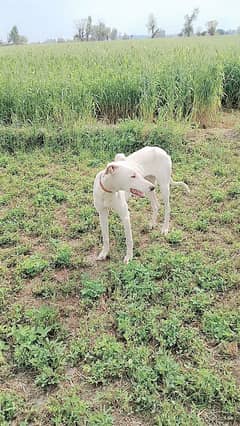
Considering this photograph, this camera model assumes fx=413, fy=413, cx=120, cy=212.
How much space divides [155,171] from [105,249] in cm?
69

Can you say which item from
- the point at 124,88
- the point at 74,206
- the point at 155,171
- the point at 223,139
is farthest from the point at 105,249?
the point at 124,88

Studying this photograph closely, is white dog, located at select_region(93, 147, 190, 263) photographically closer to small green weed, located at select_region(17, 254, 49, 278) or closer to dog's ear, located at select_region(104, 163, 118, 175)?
dog's ear, located at select_region(104, 163, 118, 175)

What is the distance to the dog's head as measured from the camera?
2.50 m

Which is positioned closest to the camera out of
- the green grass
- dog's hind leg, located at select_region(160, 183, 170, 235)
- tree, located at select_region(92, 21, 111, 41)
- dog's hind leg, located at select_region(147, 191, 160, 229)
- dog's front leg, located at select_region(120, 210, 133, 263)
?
the green grass

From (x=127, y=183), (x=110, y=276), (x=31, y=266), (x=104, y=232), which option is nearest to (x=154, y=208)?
(x=104, y=232)

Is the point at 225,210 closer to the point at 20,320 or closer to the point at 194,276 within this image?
the point at 194,276

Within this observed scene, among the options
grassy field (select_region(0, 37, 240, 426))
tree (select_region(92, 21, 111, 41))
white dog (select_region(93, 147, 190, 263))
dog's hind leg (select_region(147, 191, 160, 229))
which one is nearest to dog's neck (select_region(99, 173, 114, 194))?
white dog (select_region(93, 147, 190, 263))

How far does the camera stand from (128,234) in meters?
2.88

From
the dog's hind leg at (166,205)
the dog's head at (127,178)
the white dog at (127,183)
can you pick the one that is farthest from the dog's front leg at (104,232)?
the dog's hind leg at (166,205)

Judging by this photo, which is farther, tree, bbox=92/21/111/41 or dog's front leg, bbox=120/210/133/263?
tree, bbox=92/21/111/41

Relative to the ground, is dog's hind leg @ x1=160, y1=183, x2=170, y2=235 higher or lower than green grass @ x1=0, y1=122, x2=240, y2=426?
higher

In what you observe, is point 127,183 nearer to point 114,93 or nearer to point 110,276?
point 110,276

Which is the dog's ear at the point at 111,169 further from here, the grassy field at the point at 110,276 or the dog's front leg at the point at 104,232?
the grassy field at the point at 110,276

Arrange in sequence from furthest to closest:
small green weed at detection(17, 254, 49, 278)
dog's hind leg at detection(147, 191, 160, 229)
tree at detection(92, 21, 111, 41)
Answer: tree at detection(92, 21, 111, 41) < dog's hind leg at detection(147, 191, 160, 229) < small green weed at detection(17, 254, 49, 278)
